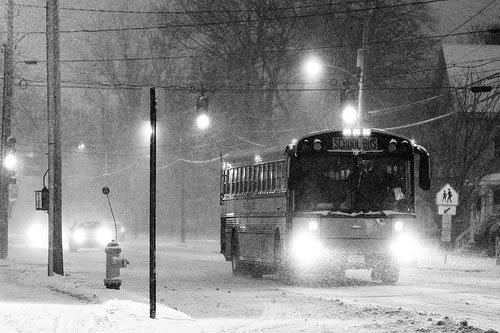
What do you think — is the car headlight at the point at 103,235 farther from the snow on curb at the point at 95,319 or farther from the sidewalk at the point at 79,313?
the snow on curb at the point at 95,319

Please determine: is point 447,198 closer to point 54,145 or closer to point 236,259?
point 236,259

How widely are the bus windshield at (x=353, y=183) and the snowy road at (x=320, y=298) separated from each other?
1.86 metres

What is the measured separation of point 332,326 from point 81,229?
36508mm

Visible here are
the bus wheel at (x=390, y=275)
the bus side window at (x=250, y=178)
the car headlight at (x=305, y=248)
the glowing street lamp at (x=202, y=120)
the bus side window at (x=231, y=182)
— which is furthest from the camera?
the glowing street lamp at (x=202, y=120)

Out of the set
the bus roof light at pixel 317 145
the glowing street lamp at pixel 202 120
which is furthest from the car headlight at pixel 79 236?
the bus roof light at pixel 317 145

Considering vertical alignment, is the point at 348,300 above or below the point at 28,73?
below

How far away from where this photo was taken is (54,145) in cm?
2895

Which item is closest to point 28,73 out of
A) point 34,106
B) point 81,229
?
point 34,106

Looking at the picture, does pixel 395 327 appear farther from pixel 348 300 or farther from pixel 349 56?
pixel 349 56

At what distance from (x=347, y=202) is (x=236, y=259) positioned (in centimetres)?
607

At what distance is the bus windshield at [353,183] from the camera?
25656 millimetres

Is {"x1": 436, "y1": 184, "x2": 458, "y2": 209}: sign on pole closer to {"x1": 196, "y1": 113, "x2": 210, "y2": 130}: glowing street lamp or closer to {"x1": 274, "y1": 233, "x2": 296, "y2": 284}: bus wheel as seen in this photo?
{"x1": 196, "y1": 113, "x2": 210, "y2": 130}: glowing street lamp

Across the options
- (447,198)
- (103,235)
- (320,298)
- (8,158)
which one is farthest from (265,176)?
(103,235)

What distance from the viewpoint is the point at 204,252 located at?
50375mm
